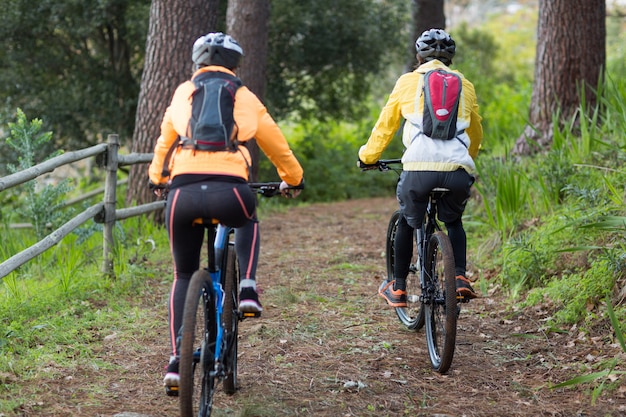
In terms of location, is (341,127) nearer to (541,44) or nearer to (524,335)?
(541,44)

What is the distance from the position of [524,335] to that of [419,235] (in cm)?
118

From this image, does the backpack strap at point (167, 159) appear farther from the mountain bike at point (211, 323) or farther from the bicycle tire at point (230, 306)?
the bicycle tire at point (230, 306)

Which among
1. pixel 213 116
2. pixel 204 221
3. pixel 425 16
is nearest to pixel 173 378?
pixel 204 221

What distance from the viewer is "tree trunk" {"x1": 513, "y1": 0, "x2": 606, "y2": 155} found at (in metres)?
9.16

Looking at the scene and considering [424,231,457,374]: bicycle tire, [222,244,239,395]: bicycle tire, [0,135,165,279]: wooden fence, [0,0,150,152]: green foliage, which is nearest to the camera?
[222,244,239,395]: bicycle tire

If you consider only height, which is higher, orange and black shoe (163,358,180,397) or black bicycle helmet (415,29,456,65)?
black bicycle helmet (415,29,456,65)

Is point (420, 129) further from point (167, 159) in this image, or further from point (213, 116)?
point (167, 159)

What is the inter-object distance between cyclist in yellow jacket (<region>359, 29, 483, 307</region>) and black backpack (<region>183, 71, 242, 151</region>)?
4.84 ft

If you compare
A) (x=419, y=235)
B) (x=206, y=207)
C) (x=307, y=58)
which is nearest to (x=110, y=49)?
(x=307, y=58)

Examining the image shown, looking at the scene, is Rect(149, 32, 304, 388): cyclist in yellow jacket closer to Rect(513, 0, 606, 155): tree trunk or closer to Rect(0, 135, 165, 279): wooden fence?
Rect(0, 135, 165, 279): wooden fence

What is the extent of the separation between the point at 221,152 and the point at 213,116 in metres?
0.17

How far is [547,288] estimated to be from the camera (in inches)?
259

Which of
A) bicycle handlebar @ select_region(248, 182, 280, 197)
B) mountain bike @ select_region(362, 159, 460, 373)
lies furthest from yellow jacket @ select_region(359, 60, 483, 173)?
bicycle handlebar @ select_region(248, 182, 280, 197)

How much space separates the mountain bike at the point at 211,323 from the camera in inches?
146
